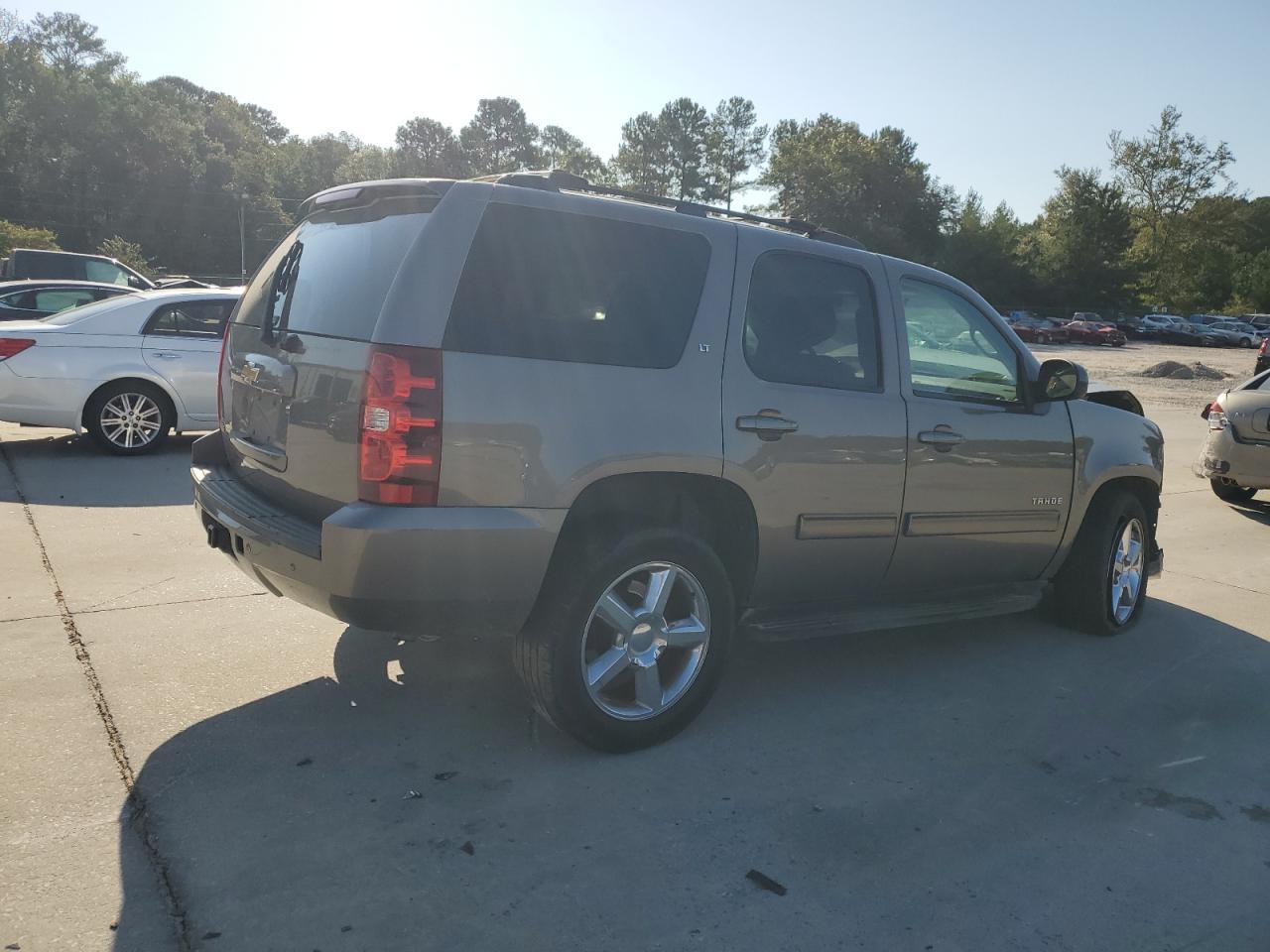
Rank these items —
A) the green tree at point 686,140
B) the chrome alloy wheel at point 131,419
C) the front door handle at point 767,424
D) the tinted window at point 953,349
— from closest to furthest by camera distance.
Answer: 1. the front door handle at point 767,424
2. the tinted window at point 953,349
3. the chrome alloy wheel at point 131,419
4. the green tree at point 686,140

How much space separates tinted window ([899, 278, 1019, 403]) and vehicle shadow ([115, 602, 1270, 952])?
1.36 meters

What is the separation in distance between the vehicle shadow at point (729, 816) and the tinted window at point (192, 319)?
580 centimetres

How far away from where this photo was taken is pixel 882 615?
4.55 meters

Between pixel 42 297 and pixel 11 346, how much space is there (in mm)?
4177

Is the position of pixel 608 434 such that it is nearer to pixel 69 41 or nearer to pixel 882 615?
pixel 882 615

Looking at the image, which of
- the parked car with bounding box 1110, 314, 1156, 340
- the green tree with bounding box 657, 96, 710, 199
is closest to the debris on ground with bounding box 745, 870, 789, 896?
the parked car with bounding box 1110, 314, 1156, 340

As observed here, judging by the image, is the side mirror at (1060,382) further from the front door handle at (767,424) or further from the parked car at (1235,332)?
the parked car at (1235,332)

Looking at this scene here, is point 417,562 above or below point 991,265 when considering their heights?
below

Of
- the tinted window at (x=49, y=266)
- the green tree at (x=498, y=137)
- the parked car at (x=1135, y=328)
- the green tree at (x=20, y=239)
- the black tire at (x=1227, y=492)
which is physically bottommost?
the black tire at (x=1227, y=492)

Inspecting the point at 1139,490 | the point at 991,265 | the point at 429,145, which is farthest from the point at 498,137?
the point at 1139,490

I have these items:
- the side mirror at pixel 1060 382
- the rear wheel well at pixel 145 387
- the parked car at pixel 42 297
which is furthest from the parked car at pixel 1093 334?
the side mirror at pixel 1060 382

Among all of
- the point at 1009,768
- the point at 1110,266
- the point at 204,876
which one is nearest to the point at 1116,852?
the point at 1009,768

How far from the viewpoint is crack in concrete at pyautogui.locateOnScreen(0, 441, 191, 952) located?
2.76 m

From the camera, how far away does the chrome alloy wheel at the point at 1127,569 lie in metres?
5.68
